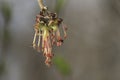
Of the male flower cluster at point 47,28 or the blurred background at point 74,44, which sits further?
the blurred background at point 74,44

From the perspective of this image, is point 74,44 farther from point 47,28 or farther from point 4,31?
point 47,28

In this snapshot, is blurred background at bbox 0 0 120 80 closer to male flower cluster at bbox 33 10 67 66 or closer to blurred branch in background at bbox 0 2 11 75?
blurred branch in background at bbox 0 2 11 75

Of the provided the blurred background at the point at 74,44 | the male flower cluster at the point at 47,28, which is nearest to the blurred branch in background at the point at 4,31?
the blurred background at the point at 74,44

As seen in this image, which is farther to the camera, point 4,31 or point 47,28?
point 4,31

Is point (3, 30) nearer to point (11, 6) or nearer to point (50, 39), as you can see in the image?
point (11, 6)

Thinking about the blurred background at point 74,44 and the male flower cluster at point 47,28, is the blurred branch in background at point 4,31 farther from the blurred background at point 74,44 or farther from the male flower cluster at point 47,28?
the male flower cluster at point 47,28

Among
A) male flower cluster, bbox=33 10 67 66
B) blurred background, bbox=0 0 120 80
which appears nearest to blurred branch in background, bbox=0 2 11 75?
blurred background, bbox=0 0 120 80

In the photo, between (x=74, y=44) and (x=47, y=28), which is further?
(x=74, y=44)

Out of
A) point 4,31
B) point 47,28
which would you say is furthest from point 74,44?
point 47,28

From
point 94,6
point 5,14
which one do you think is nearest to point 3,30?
point 5,14
